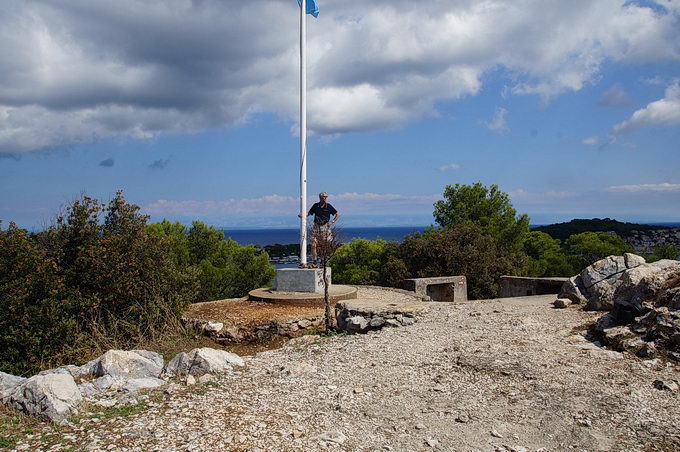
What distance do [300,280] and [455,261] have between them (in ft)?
30.0

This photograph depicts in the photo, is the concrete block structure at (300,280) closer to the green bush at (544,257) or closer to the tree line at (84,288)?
the tree line at (84,288)

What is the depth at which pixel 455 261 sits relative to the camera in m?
20.2

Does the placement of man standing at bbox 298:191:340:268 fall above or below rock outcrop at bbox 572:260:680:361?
above

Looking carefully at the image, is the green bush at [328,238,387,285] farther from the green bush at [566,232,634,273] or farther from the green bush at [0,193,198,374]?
the green bush at [0,193,198,374]

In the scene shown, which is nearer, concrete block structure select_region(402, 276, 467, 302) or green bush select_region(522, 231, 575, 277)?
concrete block structure select_region(402, 276, 467, 302)

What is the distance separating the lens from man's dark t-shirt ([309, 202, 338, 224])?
1269cm

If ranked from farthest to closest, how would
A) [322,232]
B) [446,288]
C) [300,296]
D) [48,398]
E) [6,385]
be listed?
1. [446,288]
2. [300,296]
3. [322,232]
4. [6,385]
5. [48,398]

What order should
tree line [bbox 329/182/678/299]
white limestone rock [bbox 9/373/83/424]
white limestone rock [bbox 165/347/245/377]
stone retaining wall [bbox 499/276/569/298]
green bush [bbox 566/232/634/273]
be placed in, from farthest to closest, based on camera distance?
green bush [bbox 566/232/634/273] → tree line [bbox 329/182/678/299] → stone retaining wall [bbox 499/276/569/298] → white limestone rock [bbox 165/347/245/377] → white limestone rock [bbox 9/373/83/424]

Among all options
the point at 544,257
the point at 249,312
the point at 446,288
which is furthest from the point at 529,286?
the point at 544,257

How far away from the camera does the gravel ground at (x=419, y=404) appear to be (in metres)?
4.47

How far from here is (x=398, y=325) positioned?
9.44 meters

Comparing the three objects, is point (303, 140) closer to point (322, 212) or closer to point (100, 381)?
point (322, 212)

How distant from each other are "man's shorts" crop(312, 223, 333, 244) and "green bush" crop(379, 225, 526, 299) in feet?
27.3

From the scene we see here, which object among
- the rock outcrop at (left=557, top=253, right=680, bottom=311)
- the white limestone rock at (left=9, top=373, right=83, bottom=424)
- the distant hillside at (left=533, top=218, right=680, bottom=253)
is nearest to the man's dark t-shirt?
the rock outcrop at (left=557, top=253, right=680, bottom=311)
